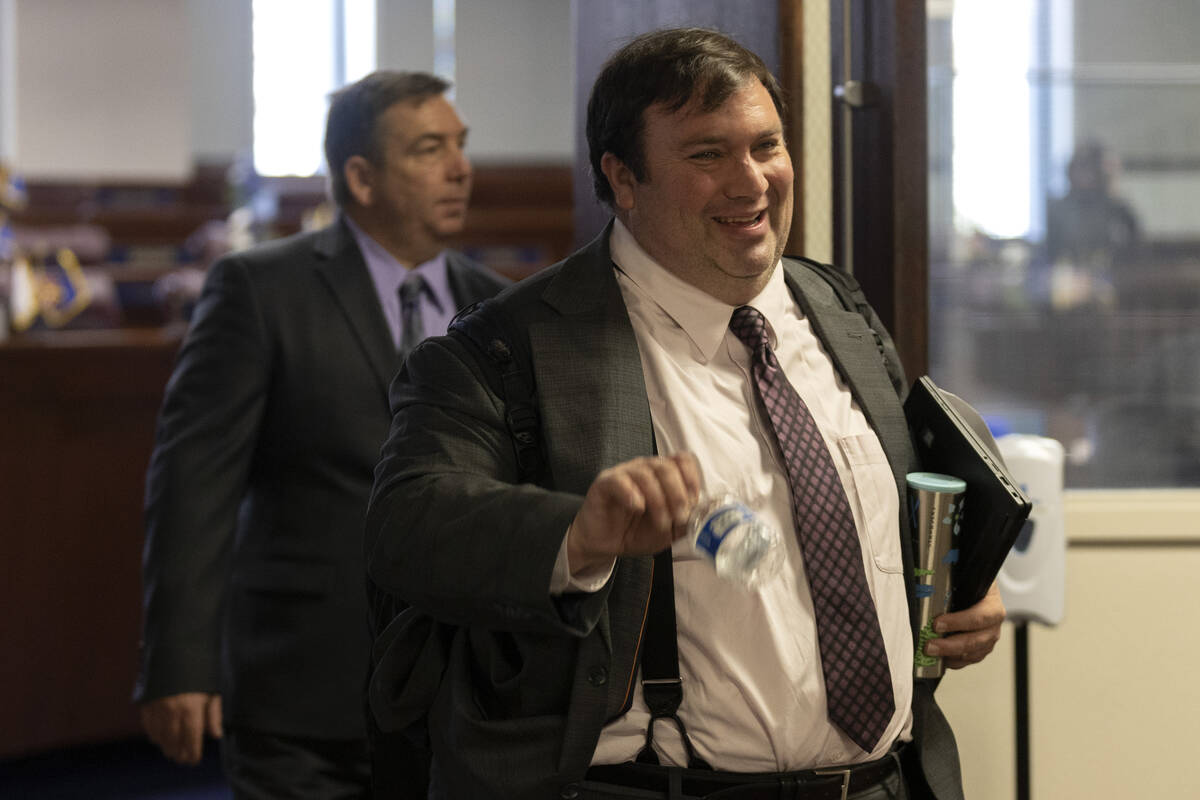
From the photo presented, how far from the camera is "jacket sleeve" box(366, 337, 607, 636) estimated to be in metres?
1.25

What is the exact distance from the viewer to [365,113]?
2.47 metres

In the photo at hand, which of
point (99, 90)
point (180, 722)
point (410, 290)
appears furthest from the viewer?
point (99, 90)

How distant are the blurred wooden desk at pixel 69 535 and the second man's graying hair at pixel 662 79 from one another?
288cm

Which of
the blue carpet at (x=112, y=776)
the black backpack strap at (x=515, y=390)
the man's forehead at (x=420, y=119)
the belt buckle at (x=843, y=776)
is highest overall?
the man's forehead at (x=420, y=119)

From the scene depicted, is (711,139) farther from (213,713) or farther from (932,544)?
(213,713)

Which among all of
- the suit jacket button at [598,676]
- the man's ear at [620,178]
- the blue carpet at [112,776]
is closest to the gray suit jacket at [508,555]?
the suit jacket button at [598,676]

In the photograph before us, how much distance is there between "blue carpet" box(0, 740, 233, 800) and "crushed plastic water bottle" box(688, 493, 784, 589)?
9.75 feet

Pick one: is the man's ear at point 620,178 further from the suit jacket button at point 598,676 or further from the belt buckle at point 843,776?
the belt buckle at point 843,776

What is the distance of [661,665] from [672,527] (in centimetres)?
24

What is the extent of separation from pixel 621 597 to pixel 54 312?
4.09 meters

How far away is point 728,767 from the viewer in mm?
1370

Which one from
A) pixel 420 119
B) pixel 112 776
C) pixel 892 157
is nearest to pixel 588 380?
pixel 892 157

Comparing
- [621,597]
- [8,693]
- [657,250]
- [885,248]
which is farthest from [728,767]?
[8,693]

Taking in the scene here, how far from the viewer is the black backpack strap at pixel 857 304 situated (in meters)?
1.66
